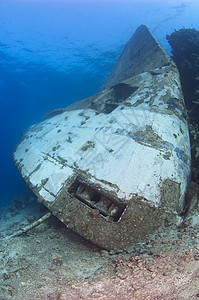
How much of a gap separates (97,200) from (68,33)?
1039 inches

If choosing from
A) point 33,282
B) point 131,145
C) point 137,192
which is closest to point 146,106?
point 131,145

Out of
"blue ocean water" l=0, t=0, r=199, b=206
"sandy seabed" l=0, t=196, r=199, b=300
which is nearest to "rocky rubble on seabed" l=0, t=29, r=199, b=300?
"sandy seabed" l=0, t=196, r=199, b=300

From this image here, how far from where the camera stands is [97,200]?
132 inches

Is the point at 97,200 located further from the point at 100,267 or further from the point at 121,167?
the point at 100,267

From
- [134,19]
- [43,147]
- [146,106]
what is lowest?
[43,147]

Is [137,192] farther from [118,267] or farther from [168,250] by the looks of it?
[118,267]

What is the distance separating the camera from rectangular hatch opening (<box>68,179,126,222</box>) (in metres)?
3.00

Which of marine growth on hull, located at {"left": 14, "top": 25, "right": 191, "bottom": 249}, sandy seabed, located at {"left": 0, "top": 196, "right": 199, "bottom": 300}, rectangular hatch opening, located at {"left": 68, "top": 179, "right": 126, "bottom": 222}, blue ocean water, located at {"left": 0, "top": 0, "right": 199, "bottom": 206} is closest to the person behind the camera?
sandy seabed, located at {"left": 0, "top": 196, "right": 199, "bottom": 300}

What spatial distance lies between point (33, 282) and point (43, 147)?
3.51 metres

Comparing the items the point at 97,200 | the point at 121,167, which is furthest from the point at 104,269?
the point at 121,167

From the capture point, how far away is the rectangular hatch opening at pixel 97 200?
3.00 metres

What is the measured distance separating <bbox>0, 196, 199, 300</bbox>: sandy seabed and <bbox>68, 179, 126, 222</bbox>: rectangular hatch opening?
630 millimetres

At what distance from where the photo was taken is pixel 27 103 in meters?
39.4

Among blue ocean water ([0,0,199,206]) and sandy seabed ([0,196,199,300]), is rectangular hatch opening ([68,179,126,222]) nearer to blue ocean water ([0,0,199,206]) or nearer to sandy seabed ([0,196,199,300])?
sandy seabed ([0,196,199,300])
